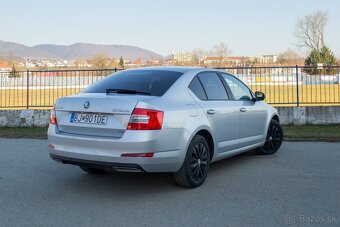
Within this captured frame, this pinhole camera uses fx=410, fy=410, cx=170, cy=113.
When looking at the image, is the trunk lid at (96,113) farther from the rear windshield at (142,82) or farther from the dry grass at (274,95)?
the dry grass at (274,95)

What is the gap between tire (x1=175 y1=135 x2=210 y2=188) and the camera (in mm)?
5055

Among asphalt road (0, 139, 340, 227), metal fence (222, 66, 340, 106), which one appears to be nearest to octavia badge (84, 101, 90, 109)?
asphalt road (0, 139, 340, 227)

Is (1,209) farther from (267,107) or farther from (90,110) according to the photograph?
(267,107)

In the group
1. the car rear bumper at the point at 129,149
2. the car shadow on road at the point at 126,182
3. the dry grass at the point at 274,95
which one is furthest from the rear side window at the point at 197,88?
the dry grass at the point at 274,95

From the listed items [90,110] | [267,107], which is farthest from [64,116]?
[267,107]

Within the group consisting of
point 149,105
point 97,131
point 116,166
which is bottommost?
point 116,166

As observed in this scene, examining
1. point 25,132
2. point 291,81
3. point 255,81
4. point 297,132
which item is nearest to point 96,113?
point 297,132

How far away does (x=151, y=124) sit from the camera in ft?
15.0

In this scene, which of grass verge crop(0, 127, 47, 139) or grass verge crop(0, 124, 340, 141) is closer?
grass verge crop(0, 124, 340, 141)

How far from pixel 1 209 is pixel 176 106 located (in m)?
2.26

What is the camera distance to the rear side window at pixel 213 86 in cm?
579

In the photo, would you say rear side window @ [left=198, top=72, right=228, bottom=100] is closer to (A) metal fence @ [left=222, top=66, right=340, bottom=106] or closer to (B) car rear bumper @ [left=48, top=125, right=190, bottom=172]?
(B) car rear bumper @ [left=48, top=125, right=190, bottom=172]

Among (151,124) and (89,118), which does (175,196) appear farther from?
(89,118)

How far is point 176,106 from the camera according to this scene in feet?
16.2
